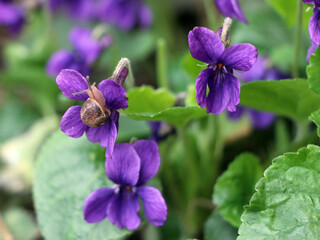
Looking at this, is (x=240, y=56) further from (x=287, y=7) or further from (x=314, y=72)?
(x=287, y=7)

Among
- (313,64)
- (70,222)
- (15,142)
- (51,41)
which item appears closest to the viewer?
(313,64)

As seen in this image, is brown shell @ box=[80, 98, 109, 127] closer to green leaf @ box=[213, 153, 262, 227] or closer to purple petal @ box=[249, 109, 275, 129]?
green leaf @ box=[213, 153, 262, 227]

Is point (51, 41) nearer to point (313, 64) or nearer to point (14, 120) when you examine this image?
point (14, 120)

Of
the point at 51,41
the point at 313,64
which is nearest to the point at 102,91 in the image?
the point at 313,64

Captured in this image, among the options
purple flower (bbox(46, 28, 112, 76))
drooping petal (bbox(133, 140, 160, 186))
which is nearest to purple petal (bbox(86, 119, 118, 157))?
drooping petal (bbox(133, 140, 160, 186))

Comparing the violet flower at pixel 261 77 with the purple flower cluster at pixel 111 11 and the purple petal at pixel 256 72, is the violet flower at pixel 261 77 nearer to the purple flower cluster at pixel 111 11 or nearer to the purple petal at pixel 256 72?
the purple petal at pixel 256 72

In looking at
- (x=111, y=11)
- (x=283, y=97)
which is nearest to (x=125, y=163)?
(x=283, y=97)
